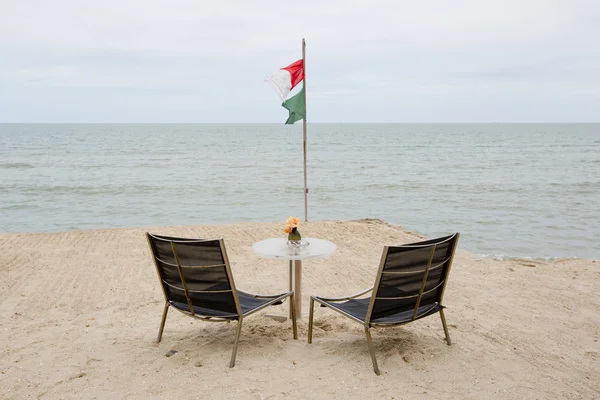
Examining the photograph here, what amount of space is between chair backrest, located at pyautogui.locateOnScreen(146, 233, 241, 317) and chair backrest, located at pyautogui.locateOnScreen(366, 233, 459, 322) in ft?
3.34

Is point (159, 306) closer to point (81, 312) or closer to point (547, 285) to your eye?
point (81, 312)

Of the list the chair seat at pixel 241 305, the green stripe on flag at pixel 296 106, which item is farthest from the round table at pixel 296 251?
the green stripe on flag at pixel 296 106

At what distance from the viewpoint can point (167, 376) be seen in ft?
11.6

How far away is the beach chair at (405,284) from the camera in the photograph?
3482mm

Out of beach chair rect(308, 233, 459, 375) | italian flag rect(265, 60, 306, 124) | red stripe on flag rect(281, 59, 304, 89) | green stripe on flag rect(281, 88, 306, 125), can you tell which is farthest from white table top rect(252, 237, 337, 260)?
red stripe on flag rect(281, 59, 304, 89)

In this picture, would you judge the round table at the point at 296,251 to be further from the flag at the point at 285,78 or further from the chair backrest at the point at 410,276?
the flag at the point at 285,78

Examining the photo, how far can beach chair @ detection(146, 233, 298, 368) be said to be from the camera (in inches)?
141

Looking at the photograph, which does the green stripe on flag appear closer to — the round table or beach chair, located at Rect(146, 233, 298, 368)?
the round table

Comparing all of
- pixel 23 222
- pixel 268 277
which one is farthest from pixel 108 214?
pixel 268 277

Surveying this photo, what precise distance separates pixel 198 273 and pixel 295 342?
1020mm

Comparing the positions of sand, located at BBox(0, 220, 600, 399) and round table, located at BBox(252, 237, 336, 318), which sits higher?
round table, located at BBox(252, 237, 336, 318)

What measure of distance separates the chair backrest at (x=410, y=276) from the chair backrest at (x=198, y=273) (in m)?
1.02

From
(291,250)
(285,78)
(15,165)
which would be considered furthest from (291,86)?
(15,165)

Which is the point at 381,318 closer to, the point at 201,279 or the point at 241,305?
the point at 241,305
